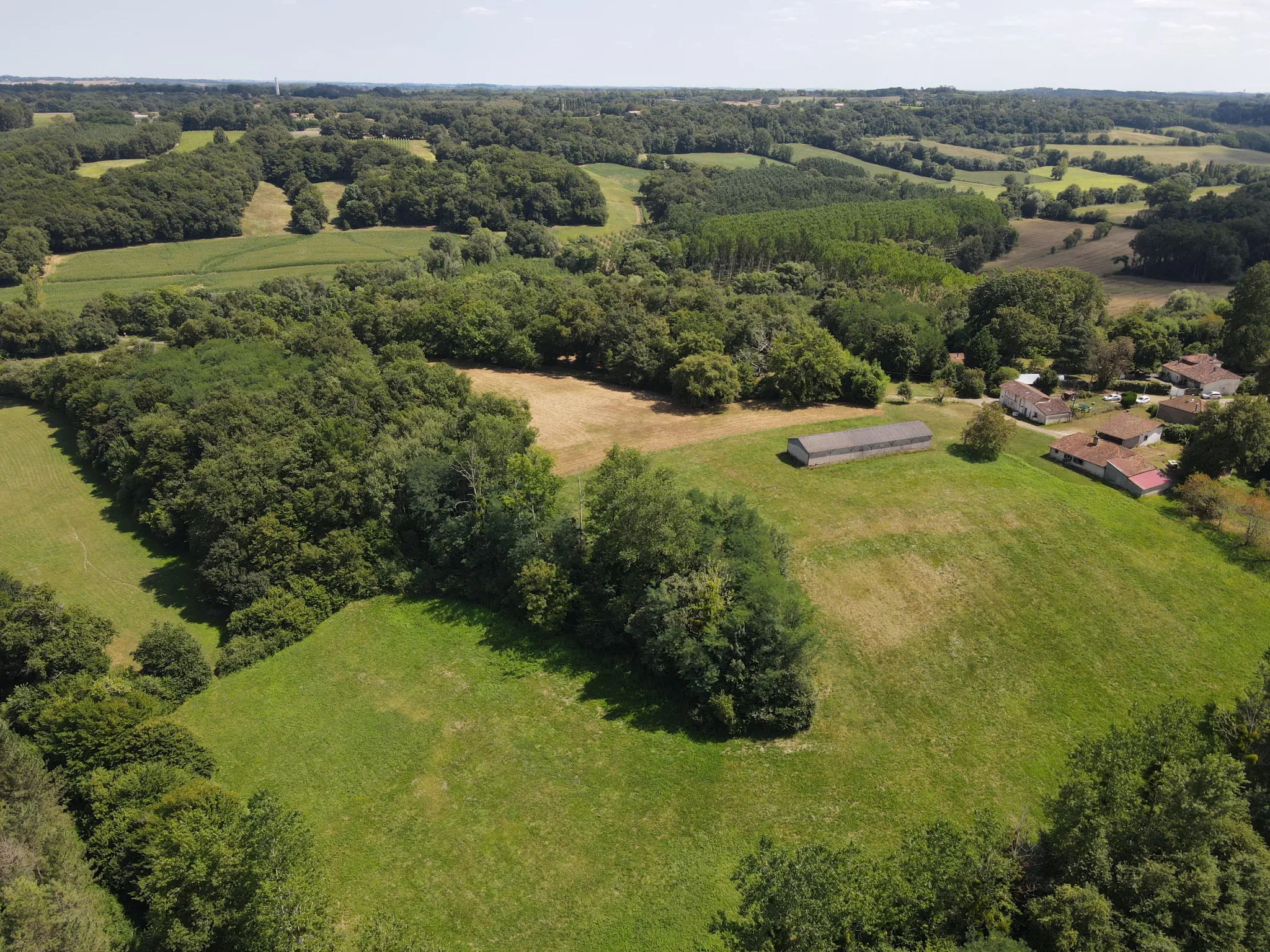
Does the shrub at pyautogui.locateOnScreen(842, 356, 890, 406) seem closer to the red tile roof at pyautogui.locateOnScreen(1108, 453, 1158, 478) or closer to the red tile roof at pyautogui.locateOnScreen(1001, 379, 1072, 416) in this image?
the red tile roof at pyautogui.locateOnScreen(1001, 379, 1072, 416)

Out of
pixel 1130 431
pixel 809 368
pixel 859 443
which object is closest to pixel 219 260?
pixel 809 368

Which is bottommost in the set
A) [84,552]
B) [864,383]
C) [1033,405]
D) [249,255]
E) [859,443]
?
[84,552]

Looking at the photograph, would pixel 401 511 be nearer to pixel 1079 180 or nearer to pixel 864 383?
pixel 864 383

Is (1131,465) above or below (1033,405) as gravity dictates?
below

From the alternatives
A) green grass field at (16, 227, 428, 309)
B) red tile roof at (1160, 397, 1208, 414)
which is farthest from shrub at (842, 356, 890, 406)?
green grass field at (16, 227, 428, 309)

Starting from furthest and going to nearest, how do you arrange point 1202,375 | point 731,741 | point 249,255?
point 249,255
point 1202,375
point 731,741

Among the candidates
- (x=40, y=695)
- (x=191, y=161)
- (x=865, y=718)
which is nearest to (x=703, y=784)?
(x=865, y=718)

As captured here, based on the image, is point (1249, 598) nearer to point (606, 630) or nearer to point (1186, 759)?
point (1186, 759)
